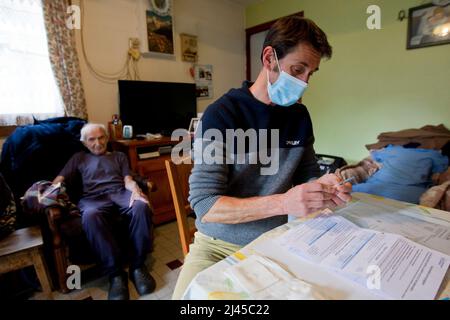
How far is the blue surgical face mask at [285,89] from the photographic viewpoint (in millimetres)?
854

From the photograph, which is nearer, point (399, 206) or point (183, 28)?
point (399, 206)

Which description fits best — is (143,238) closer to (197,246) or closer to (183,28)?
(197,246)

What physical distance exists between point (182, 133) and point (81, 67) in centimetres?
108

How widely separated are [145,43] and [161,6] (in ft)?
1.38

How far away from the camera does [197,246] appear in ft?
2.85

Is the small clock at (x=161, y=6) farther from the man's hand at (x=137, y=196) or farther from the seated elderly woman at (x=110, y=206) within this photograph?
the man's hand at (x=137, y=196)

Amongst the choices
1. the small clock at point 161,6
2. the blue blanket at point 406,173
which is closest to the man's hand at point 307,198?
the blue blanket at point 406,173

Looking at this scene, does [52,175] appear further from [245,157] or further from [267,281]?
[267,281]

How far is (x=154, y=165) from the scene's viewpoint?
2281 mm

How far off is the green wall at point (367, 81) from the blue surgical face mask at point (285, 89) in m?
2.00

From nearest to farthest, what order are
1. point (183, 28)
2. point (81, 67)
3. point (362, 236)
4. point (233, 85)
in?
point (362, 236) < point (81, 67) < point (183, 28) < point (233, 85)

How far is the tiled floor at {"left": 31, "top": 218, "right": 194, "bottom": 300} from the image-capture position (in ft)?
4.86

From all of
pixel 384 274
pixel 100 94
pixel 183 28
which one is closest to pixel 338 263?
pixel 384 274
